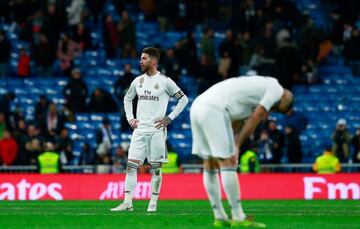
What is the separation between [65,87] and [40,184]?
287 inches

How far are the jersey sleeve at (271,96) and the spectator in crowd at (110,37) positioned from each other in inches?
917

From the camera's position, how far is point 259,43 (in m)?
36.8

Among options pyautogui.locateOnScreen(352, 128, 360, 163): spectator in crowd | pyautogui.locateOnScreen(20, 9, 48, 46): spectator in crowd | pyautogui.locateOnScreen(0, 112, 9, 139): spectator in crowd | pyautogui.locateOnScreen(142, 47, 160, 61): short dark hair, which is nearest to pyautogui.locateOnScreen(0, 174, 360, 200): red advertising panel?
pyautogui.locateOnScreen(352, 128, 360, 163): spectator in crowd

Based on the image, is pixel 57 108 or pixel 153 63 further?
pixel 57 108

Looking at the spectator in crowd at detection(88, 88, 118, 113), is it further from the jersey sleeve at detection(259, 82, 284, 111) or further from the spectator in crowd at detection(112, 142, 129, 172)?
the jersey sleeve at detection(259, 82, 284, 111)

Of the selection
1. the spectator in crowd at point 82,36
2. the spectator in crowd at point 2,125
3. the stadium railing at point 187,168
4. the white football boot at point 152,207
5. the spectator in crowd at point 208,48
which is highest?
the spectator in crowd at point 82,36

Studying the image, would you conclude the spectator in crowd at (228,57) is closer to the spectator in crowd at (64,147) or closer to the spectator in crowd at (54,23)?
the spectator in crowd at (64,147)

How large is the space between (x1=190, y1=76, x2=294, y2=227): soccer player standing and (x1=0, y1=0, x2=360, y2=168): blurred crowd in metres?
17.0

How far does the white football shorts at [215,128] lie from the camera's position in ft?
48.1

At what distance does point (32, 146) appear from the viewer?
3244 cm

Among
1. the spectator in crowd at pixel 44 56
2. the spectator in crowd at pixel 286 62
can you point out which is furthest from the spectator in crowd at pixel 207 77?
the spectator in crowd at pixel 44 56

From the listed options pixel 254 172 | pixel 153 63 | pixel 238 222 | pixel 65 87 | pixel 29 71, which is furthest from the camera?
pixel 29 71

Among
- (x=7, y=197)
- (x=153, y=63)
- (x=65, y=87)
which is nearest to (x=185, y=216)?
(x=153, y=63)

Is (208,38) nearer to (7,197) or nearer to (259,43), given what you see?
(259,43)
